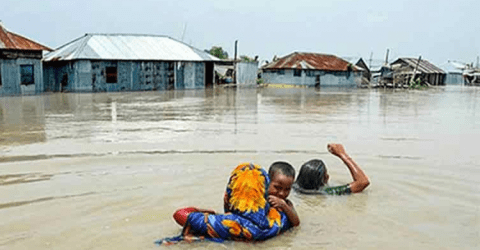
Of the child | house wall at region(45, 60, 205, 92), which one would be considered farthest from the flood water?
house wall at region(45, 60, 205, 92)

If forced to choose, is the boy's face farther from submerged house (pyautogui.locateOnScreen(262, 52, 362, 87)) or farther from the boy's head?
submerged house (pyautogui.locateOnScreen(262, 52, 362, 87))

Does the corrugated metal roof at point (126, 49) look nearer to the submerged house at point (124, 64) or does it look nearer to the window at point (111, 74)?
the submerged house at point (124, 64)

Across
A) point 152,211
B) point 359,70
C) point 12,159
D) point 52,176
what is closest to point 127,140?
point 12,159

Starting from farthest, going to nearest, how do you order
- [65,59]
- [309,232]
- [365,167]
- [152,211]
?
[65,59], [365,167], [152,211], [309,232]

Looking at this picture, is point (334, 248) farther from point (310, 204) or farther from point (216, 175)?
point (216, 175)

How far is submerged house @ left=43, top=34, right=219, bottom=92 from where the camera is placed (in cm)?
2853

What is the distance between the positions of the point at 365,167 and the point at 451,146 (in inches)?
108

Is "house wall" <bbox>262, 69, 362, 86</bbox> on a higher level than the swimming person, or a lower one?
higher

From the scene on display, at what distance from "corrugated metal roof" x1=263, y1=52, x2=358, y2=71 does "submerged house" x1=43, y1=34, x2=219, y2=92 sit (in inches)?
470

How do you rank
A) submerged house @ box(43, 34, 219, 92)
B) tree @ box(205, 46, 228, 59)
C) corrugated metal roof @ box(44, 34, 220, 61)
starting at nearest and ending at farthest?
submerged house @ box(43, 34, 219, 92)
corrugated metal roof @ box(44, 34, 220, 61)
tree @ box(205, 46, 228, 59)

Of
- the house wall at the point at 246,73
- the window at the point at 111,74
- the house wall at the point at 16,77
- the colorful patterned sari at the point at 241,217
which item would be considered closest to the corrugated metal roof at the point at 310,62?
the house wall at the point at 246,73

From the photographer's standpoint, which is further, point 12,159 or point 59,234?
point 12,159

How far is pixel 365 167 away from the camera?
6.50 metres

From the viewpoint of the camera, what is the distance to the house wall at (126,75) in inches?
1119
